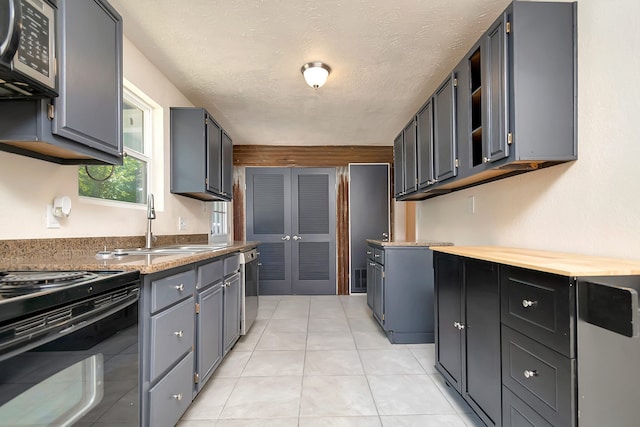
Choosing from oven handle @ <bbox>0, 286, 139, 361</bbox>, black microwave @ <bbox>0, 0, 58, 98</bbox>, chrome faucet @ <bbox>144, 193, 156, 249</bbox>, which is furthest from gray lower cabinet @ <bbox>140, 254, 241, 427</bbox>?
black microwave @ <bbox>0, 0, 58, 98</bbox>

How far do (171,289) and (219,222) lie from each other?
3121mm

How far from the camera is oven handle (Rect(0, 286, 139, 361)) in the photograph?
2.27ft

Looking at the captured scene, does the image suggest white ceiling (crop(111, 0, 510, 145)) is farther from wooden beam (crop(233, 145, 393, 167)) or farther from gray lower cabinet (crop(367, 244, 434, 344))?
gray lower cabinet (crop(367, 244, 434, 344))

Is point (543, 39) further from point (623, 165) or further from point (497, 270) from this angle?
point (497, 270)

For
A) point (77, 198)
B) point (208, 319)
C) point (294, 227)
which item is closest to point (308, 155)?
point (294, 227)

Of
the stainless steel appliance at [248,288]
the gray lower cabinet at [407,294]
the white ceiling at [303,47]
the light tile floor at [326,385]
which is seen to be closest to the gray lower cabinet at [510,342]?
the light tile floor at [326,385]

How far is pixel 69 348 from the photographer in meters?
0.87

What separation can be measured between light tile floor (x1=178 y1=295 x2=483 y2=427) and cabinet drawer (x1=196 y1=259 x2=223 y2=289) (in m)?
0.72

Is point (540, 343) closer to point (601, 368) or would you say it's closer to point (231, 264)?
point (601, 368)

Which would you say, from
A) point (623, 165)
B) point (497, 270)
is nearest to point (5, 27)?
point (497, 270)

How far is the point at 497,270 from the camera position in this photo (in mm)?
1353

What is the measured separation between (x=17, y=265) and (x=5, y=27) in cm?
87

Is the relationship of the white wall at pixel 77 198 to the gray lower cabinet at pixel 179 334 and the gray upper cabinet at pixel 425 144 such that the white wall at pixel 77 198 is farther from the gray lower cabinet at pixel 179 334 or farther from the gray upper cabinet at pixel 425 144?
the gray upper cabinet at pixel 425 144

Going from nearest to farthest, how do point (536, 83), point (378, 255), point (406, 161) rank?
1. point (536, 83)
2. point (378, 255)
3. point (406, 161)
